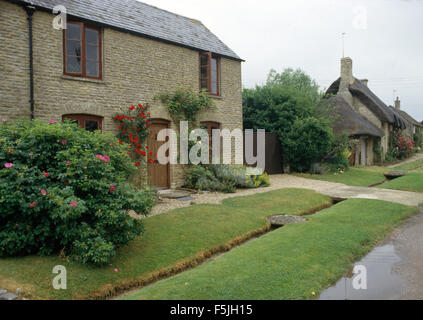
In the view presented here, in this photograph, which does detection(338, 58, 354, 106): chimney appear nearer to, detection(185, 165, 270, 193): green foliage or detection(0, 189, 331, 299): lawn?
detection(185, 165, 270, 193): green foliage

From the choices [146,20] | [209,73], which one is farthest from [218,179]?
[146,20]

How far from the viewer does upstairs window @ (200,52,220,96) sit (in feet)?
47.0

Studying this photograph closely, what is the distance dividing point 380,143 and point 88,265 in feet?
97.2

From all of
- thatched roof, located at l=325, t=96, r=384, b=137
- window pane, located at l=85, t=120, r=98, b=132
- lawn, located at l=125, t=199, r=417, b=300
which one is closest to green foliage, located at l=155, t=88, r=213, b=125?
window pane, located at l=85, t=120, r=98, b=132

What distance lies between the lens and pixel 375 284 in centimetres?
455

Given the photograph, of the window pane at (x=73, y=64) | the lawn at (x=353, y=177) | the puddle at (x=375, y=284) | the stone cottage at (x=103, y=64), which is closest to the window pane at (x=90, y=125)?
the stone cottage at (x=103, y=64)

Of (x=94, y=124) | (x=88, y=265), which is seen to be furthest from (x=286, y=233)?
(x=94, y=124)

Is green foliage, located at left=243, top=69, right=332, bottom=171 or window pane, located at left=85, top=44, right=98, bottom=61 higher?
window pane, located at left=85, top=44, right=98, bottom=61

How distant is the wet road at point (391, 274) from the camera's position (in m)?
4.23

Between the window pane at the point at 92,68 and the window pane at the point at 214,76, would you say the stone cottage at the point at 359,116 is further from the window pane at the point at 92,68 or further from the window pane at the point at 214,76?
the window pane at the point at 92,68

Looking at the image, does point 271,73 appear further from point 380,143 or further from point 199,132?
point 199,132

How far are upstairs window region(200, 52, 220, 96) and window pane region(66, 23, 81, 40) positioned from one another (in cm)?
540

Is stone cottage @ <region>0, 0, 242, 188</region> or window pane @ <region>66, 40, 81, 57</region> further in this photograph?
window pane @ <region>66, 40, 81, 57</region>

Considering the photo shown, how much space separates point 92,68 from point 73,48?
80 centimetres
